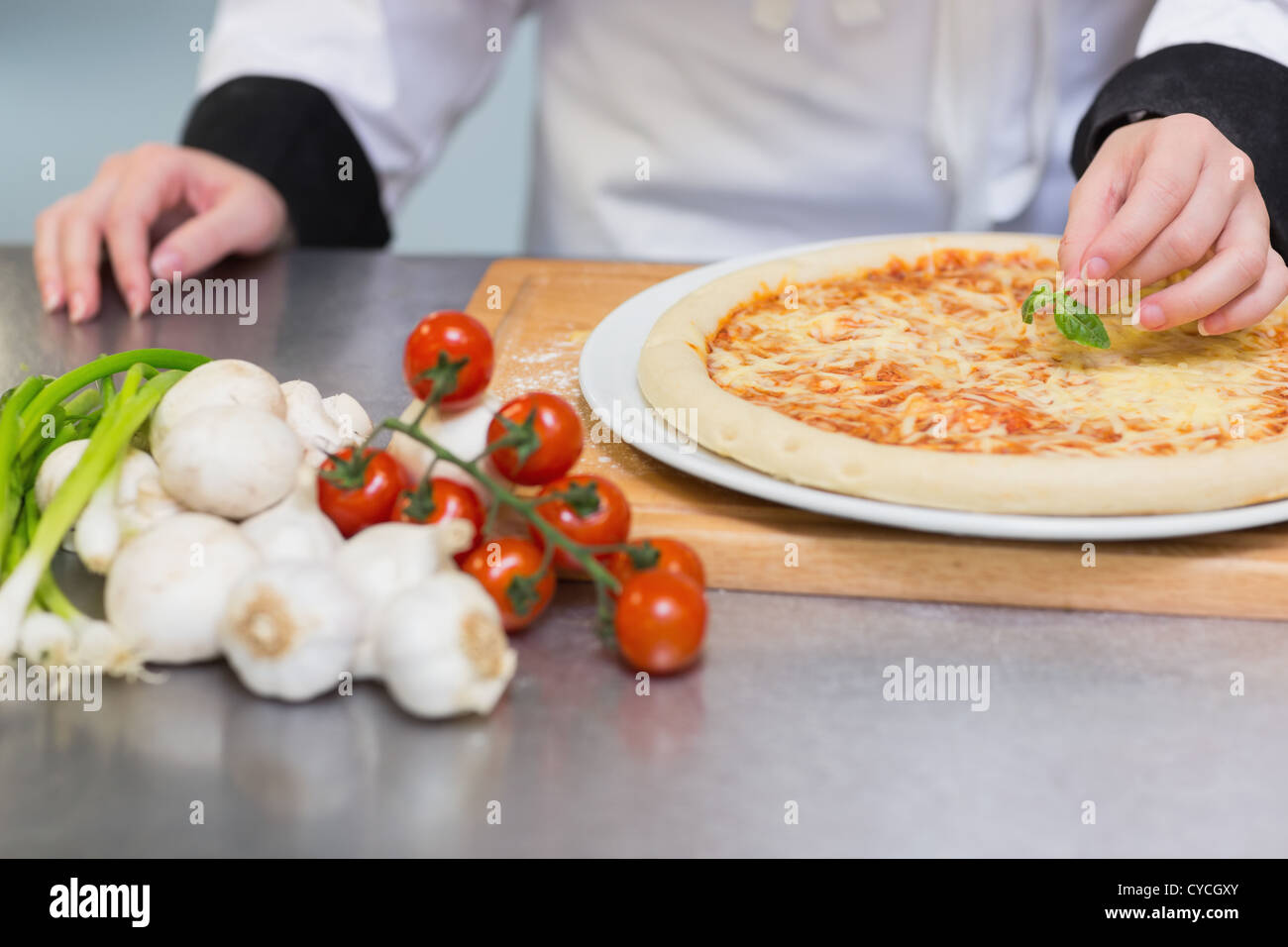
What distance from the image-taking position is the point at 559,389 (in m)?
1.43

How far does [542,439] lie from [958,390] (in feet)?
1.50

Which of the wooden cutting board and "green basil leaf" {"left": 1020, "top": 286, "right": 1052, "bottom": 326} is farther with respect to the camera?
"green basil leaf" {"left": 1020, "top": 286, "right": 1052, "bottom": 326}

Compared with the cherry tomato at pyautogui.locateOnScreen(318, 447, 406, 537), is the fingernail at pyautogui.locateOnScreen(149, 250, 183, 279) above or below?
above

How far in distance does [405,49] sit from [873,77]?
0.76 metres

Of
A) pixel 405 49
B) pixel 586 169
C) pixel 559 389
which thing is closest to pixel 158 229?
pixel 405 49

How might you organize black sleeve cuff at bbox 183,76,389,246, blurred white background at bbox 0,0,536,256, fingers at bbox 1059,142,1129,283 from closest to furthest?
fingers at bbox 1059,142,1129,283 → black sleeve cuff at bbox 183,76,389,246 → blurred white background at bbox 0,0,536,256

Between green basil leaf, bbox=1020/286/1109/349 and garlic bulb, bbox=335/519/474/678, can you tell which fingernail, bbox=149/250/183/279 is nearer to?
garlic bulb, bbox=335/519/474/678

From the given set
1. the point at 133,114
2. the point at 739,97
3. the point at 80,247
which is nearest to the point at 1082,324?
the point at 739,97

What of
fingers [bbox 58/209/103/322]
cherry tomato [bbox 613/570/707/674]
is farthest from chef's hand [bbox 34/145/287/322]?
cherry tomato [bbox 613/570/707/674]

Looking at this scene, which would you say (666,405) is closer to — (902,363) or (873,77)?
(902,363)

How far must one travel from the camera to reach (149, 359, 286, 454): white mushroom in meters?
1.08

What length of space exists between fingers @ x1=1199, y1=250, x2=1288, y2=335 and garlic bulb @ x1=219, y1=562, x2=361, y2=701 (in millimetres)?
918

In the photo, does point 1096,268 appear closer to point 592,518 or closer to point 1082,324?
point 1082,324

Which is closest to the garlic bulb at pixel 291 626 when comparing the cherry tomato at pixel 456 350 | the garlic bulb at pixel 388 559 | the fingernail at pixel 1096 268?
the garlic bulb at pixel 388 559
